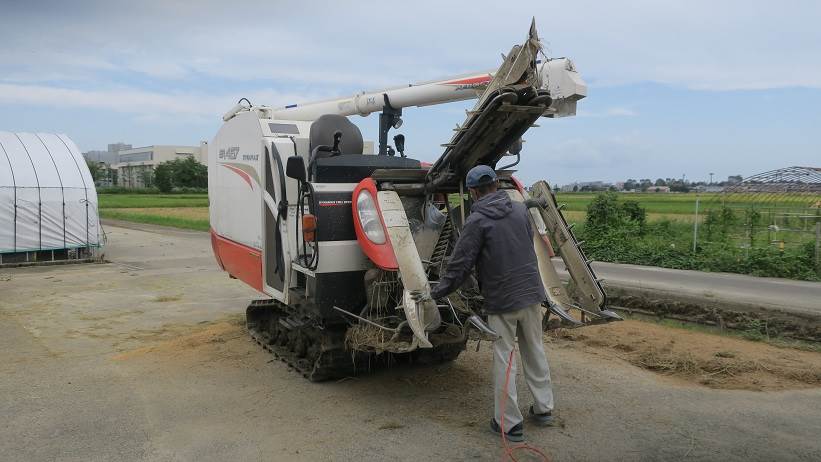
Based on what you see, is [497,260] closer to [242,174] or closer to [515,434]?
[515,434]

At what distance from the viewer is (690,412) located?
5688mm

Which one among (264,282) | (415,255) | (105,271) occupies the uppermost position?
(415,255)

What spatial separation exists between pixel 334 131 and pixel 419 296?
7.57 feet

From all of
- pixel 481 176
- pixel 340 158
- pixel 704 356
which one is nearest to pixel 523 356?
pixel 481 176

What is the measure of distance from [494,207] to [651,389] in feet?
8.94

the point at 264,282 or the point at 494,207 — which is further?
the point at 264,282

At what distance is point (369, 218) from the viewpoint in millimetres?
5844

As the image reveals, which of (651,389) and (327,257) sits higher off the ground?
(327,257)

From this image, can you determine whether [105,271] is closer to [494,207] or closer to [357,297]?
[357,297]

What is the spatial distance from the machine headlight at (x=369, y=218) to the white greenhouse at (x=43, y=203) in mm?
13962

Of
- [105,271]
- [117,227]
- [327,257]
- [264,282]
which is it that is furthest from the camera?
[117,227]

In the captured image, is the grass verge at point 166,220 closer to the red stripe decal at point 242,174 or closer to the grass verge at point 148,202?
the grass verge at point 148,202

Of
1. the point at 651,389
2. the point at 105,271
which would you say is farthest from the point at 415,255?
the point at 105,271

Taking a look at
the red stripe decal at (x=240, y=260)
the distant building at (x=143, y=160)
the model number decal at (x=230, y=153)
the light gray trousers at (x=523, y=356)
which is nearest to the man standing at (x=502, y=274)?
the light gray trousers at (x=523, y=356)
